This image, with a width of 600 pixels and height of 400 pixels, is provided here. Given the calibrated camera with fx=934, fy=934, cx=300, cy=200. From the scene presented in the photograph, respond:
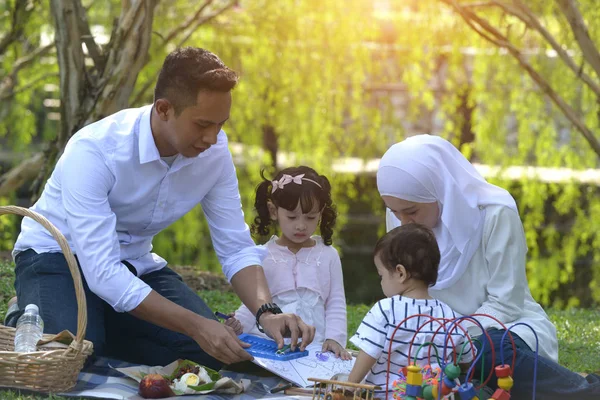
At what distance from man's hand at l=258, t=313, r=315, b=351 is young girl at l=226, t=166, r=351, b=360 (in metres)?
0.39

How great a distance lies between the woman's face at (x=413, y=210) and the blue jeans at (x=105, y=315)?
1.01 m

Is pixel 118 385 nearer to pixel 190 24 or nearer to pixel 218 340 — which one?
pixel 218 340

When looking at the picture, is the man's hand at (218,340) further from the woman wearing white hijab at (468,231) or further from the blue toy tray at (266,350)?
the woman wearing white hijab at (468,231)

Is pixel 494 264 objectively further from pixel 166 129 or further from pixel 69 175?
pixel 69 175

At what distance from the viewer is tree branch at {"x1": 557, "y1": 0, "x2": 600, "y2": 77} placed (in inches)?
265

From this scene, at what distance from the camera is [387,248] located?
3.27 m

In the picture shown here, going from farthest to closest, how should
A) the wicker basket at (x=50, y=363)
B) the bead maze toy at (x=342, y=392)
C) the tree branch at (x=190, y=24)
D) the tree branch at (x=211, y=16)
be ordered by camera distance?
the tree branch at (x=211, y=16) < the tree branch at (x=190, y=24) < the wicker basket at (x=50, y=363) < the bead maze toy at (x=342, y=392)

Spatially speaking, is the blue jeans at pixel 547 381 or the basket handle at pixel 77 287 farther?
the blue jeans at pixel 547 381

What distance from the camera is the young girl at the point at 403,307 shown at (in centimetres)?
324

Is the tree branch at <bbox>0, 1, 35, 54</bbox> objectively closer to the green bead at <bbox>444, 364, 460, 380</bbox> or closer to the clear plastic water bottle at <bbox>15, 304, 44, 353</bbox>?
the clear plastic water bottle at <bbox>15, 304, 44, 353</bbox>

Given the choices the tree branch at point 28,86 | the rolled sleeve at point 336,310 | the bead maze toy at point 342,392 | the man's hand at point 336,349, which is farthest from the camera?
the tree branch at point 28,86

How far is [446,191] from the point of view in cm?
380

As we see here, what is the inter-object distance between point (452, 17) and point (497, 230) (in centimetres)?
609

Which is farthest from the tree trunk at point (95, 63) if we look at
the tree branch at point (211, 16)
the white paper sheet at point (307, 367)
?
the white paper sheet at point (307, 367)
